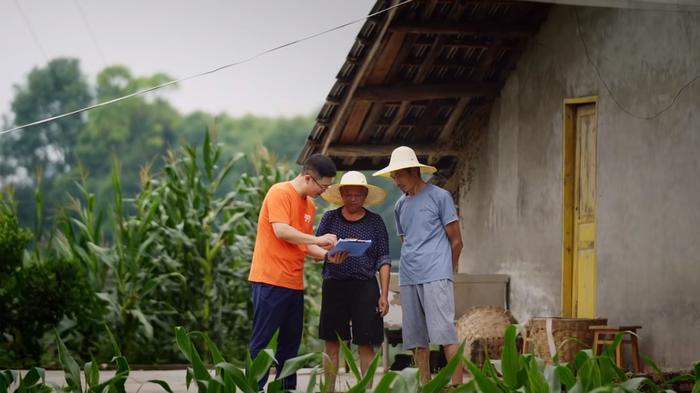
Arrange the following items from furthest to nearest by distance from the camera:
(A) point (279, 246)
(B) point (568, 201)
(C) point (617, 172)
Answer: (B) point (568, 201), (C) point (617, 172), (A) point (279, 246)

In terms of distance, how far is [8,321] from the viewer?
12.6 metres

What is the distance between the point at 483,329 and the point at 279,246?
3.58m

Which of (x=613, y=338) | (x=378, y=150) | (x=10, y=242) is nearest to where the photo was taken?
(x=613, y=338)

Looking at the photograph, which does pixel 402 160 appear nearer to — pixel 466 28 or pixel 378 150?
pixel 466 28

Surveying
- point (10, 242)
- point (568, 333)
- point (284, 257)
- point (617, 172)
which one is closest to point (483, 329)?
point (568, 333)

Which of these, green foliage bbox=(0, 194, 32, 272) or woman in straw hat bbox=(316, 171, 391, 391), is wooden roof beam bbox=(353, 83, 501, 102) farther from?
green foliage bbox=(0, 194, 32, 272)

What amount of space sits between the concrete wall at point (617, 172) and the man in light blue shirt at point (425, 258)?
2201 mm

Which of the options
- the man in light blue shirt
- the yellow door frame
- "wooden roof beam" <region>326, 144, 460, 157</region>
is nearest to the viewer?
the man in light blue shirt

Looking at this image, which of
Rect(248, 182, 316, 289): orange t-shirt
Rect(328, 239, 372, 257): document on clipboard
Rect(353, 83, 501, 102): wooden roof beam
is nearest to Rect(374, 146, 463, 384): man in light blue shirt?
Rect(328, 239, 372, 257): document on clipboard

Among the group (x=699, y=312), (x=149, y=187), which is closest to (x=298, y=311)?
(x=699, y=312)

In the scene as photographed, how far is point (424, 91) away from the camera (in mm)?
12266

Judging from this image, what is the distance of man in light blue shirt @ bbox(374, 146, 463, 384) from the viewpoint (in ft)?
28.2

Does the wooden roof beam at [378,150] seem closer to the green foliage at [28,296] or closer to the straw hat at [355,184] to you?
the green foliage at [28,296]

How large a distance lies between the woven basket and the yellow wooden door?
26.1 inches
